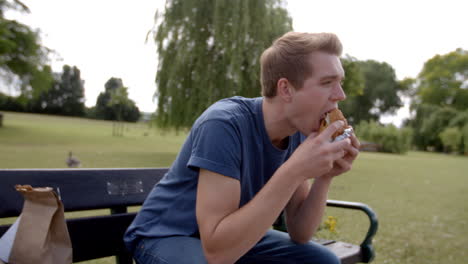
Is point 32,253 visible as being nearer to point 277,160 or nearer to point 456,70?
point 277,160

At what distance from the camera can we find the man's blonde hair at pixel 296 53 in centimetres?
171

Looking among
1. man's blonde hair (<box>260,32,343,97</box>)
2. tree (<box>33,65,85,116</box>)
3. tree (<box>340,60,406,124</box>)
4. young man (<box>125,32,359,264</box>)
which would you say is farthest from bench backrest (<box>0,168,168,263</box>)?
tree (<box>340,60,406,124</box>)

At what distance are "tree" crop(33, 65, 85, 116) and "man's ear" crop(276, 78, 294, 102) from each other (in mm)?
60286

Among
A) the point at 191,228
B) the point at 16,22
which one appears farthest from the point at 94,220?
the point at 16,22

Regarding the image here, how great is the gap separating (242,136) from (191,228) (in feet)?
1.40

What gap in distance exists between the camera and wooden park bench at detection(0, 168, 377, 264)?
6.24 feet

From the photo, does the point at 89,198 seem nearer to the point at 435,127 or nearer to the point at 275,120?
the point at 275,120

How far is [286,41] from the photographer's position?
5.81ft

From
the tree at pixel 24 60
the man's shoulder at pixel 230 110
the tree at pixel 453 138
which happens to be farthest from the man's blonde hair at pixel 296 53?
the tree at pixel 453 138

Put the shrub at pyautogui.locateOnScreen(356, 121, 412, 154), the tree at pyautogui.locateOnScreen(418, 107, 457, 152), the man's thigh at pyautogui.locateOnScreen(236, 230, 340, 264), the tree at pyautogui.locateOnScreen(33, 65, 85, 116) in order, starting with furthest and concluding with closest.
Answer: the tree at pyautogui.locateOnScreen(33, 65, 85, 116)
the tree at pyautogui.locateOnScreen(418, 107, 457, 152)
the shrub at pyautogui.locateOnScreen(356, 121, 412, 154)
the man's thigh at pyautogui.locateOnScreen(236, 230, 340, 264)

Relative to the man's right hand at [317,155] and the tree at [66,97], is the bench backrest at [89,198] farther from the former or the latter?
the tree at [66,97]

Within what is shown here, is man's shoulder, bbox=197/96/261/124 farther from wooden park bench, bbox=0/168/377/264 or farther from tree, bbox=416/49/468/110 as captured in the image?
tree, bbox=416/49/468/110

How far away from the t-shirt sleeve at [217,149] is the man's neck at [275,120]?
0.25 m

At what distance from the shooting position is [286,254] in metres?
2.01
